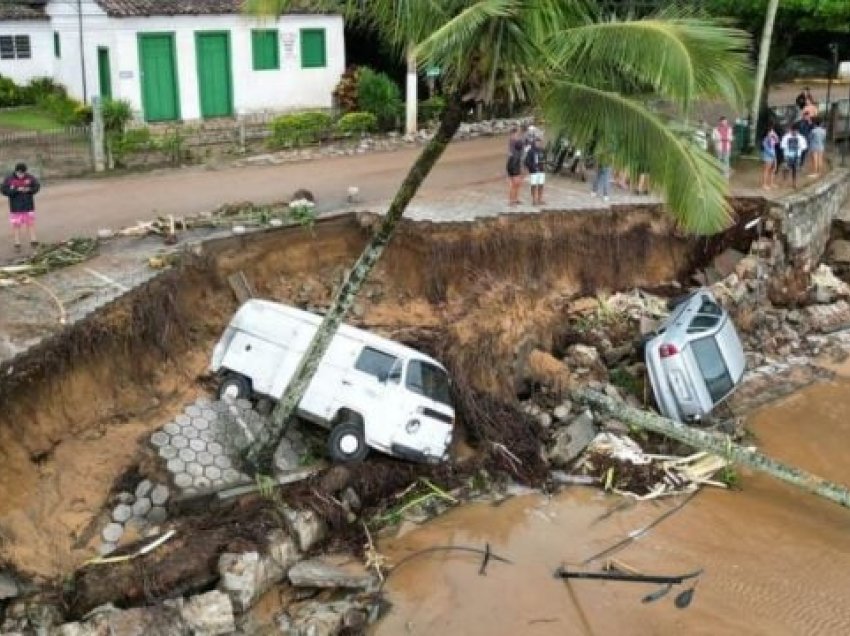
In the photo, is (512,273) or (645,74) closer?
(645,74)

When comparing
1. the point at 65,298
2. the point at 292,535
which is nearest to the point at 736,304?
the point at 292,535

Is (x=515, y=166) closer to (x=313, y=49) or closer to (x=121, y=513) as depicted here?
(x=121, y=513)

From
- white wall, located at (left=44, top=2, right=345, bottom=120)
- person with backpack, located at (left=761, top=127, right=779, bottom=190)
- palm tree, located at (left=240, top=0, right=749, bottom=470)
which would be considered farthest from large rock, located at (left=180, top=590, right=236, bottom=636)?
white wall, located at (left=44, top=2, right=345, bottom=120)

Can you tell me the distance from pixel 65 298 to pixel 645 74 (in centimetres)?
958

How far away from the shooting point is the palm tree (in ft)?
33.8

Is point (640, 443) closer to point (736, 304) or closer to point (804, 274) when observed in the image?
point (736, 304)

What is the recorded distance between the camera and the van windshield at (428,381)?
15.4 metres

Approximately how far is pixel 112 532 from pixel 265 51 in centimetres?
2011

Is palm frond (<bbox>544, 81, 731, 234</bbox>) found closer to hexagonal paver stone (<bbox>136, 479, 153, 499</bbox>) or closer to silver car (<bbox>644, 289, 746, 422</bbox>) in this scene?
silver car (<bbox>644, 289, 746, 422</bbox>)

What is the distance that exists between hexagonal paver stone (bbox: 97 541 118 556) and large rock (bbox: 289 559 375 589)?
2.37m

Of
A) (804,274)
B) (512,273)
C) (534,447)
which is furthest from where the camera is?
(804,274)

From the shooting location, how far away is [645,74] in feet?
34.6

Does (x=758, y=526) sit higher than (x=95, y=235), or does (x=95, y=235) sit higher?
(x=95, y=235)

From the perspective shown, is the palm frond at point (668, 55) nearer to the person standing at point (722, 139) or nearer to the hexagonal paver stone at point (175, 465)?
the hexagonal paver stone at point (175, 465)
